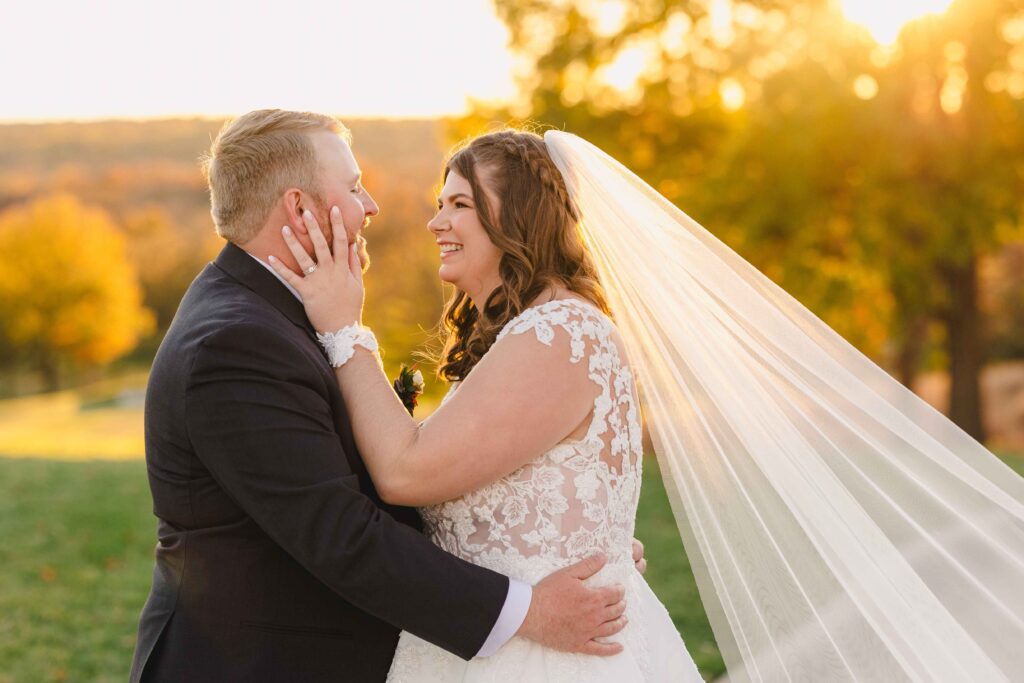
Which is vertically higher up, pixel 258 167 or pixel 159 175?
pixel 258 167

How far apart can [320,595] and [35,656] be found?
4.80 m

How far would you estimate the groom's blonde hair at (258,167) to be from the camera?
2.90 metres

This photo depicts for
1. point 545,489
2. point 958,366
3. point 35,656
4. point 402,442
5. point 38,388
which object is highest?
point 402,442

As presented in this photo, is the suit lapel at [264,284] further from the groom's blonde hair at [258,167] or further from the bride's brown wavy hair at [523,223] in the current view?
the bride's brown wavy hair at [523,223]

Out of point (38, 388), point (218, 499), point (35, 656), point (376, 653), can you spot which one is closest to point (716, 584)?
point (376, 653)

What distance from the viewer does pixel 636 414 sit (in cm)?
320

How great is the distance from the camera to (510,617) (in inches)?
111

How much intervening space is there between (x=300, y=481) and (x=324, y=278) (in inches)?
24.0

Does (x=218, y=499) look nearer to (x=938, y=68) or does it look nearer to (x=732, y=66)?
(x=938, y=68)

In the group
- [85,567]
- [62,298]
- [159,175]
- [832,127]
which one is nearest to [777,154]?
[832,127]

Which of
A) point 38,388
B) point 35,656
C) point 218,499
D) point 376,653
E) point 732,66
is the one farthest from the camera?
point 38,388

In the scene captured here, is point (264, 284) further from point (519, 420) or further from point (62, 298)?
point (62, 298)

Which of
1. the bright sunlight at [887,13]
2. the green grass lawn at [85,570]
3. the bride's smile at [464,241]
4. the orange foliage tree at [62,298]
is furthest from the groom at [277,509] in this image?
the orange foliage tree at [62,298]

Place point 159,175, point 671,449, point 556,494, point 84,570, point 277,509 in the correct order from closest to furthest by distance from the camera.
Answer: point 277,509 → point 556,494 → point 671,449 → point 84,570 → point 159,175
